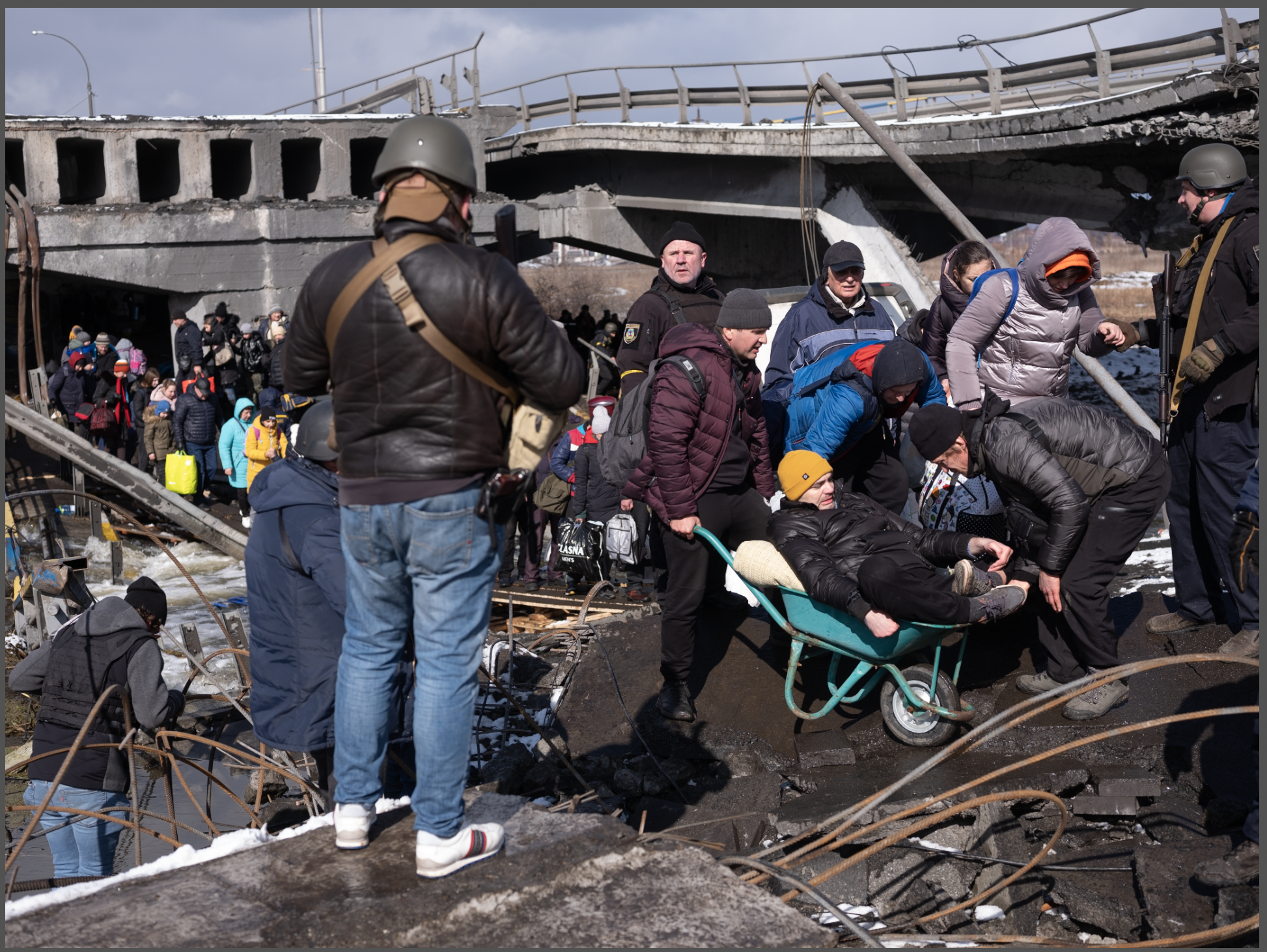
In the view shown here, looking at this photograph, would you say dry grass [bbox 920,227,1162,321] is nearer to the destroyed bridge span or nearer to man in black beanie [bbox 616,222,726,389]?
the destroyed bridge span

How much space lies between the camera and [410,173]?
9.44 ft

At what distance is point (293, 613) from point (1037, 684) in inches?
138

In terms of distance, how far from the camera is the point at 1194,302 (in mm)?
5387

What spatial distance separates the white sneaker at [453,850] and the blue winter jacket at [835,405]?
3074 millimetres

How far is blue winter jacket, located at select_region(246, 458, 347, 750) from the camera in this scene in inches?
162

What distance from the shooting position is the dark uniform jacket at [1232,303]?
515 centimetres

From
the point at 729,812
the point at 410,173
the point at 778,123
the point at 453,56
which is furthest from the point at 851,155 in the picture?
the point at 410,173

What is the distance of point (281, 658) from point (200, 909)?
60.5 inches

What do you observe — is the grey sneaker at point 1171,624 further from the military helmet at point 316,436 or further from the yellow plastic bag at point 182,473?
the yellow plastic bag at point 182,473

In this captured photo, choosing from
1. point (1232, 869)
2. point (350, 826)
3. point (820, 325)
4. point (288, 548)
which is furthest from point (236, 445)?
Answer: point (1232, 869)

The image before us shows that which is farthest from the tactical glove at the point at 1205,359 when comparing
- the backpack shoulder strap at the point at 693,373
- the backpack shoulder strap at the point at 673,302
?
the backpack shoulder strap at the point at 673,302

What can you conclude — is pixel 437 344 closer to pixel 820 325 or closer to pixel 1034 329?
pixel 1034 329

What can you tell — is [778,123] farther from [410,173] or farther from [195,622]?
[410,173]

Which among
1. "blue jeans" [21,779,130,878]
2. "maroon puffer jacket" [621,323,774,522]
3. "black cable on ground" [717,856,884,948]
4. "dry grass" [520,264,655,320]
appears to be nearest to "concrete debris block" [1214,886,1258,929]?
"black cable on ground" [717,856,884,948]
